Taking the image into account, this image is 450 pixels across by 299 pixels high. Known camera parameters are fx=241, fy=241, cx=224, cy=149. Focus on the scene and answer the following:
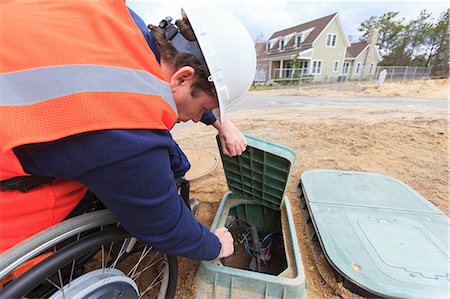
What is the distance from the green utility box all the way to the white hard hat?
496 mm

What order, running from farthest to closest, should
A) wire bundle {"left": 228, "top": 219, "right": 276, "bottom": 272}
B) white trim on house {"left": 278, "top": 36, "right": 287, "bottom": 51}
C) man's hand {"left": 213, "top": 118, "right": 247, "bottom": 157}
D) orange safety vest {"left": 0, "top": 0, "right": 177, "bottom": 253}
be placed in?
white trim on house {"left": 278, "top": 36, "right": 287, "bottom": 51}
wire bundle {"left": 228, "top": 219, "right": 276, "bottom": 272}
man's hand {"left": 213, "top": 118, "right": 247, "bottom": 157}
orange safety vest {"left": 0, "top": 0, "right": 177, "bottom": 253}

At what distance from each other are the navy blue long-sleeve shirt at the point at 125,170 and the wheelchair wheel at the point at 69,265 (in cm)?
19

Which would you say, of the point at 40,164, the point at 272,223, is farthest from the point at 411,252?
the point at 40,164

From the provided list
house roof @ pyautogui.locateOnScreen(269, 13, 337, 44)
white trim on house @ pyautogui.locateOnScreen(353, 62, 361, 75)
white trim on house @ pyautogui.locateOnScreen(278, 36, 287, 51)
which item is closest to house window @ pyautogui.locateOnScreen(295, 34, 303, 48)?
house roof @ pyautogui.locateOnScreen(269, 13, 337, 44)

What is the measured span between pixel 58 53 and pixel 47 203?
0.46 metres

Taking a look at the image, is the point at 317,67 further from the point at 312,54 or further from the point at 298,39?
the point at 298,39

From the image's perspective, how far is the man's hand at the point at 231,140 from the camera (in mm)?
1342

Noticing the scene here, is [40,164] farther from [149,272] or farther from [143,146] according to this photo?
[149,272]

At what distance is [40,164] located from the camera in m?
0.64

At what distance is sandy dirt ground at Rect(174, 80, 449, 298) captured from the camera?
142 centimetres

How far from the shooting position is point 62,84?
598 millimetres

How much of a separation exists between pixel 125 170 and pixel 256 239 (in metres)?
1.16

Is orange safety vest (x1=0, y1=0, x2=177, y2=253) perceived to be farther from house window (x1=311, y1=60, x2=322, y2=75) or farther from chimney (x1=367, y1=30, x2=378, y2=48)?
chimney (x1=367, y1=30, x2=378, y2=48)

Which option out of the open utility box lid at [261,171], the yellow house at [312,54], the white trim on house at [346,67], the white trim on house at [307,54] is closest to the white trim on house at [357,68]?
the white trim on house at [346,67]
